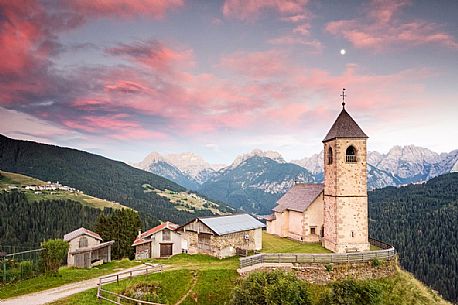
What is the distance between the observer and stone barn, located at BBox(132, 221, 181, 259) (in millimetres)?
47781

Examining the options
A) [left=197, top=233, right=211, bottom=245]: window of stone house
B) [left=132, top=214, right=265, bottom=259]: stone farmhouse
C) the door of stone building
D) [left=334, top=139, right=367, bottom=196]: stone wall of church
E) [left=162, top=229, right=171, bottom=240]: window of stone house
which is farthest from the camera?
[left=162, top=229, right=171, bottom=240]: window of stone house

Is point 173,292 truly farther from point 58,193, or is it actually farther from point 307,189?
point 58,193

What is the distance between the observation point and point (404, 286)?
125 feet

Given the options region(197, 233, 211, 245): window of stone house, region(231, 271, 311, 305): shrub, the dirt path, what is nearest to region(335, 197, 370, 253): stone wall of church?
region(197, 233, 211, 245): window of stone house

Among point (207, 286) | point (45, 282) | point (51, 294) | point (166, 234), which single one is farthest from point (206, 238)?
Answer: point (51, 294)

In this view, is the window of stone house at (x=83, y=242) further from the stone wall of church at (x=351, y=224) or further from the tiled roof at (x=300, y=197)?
the stone wall of church at (x=351, y=224)

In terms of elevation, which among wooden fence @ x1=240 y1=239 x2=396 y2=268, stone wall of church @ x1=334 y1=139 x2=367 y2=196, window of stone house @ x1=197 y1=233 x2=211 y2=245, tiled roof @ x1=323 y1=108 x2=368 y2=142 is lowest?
wooden fence @ x1=240 y1=239 x2=396 y2=268

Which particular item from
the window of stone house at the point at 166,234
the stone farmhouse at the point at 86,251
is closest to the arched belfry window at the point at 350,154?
the window of stone house at the point at 166,234

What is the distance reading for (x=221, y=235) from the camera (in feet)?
139

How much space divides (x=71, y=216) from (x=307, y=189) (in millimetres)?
119489

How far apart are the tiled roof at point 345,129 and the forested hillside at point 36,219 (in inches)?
4493

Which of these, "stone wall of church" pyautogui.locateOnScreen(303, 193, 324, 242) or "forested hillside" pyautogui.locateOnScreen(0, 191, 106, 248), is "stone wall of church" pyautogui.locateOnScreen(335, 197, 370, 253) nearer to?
"stone wall of church" pyautogui.locateOnScreen(303, 193, 324, 242)

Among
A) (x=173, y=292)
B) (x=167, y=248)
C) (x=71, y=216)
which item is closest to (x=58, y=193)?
(x=71, y=216)

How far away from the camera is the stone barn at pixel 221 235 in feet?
140
